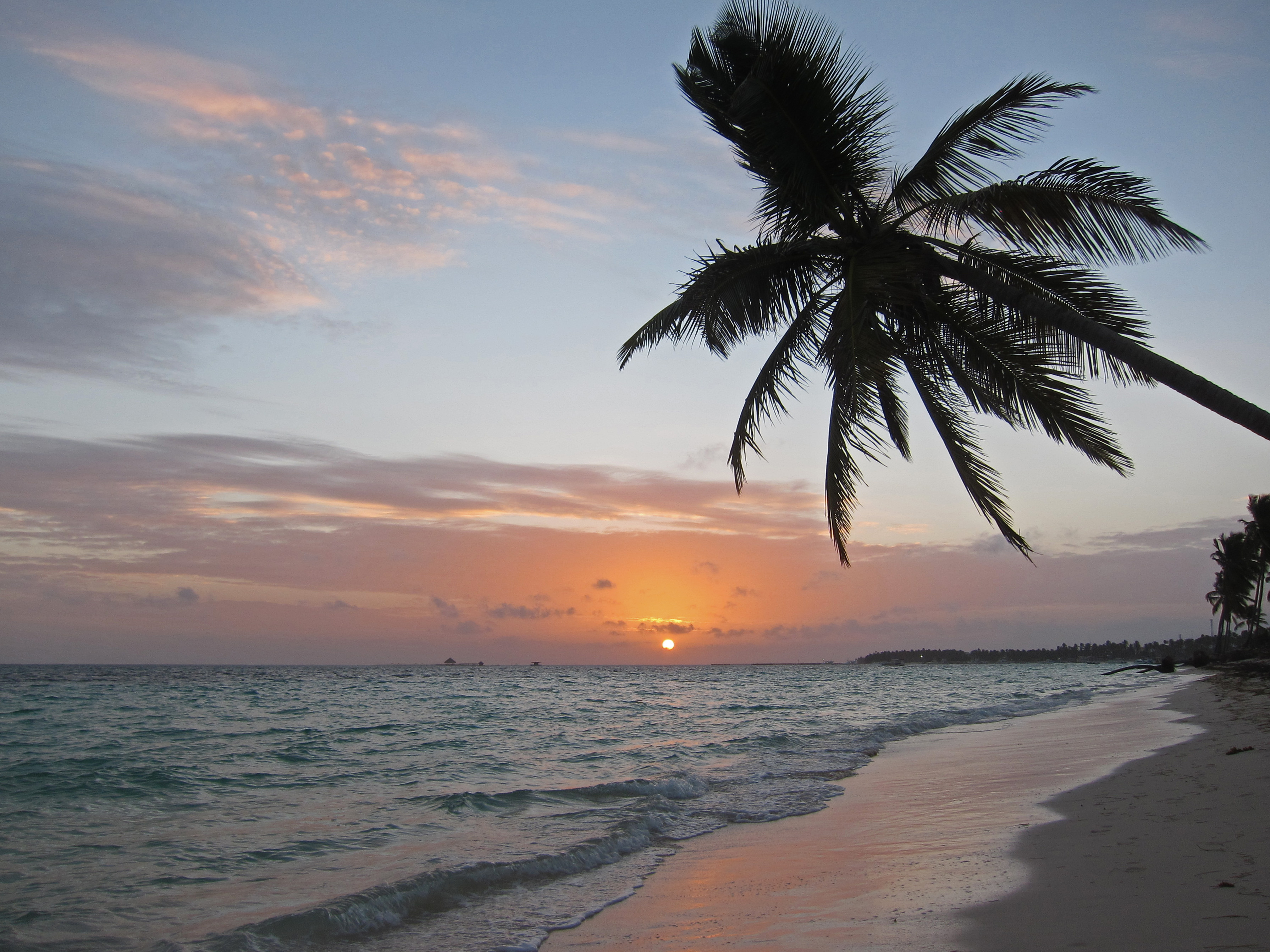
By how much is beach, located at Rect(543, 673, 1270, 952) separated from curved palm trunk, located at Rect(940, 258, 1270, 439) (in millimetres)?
2636

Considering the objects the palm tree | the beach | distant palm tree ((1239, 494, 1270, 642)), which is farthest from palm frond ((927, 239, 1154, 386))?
distant palm tree ((1239, 494, 1270, 642))

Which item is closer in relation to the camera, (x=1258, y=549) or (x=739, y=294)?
(x=739, y=294)

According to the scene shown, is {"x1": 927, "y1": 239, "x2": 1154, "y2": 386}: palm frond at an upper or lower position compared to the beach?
upper

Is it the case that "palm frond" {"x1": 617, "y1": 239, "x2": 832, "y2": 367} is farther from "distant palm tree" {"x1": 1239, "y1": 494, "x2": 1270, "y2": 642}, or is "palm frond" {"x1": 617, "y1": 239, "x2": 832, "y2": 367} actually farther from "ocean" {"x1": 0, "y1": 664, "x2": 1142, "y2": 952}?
"distant palm tree" {"x1": 1239, "y1": 494, "x2": 1270, "y2": 642}

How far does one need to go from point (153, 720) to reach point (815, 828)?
23408 mm

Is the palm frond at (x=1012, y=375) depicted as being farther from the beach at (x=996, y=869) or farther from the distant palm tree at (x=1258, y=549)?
the distant palm tree at (x=1258, y=549)

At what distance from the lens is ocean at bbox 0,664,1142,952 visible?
6.24 metres

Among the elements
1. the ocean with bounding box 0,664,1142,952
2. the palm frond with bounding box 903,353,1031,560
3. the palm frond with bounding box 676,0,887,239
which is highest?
the palm frond with bounding box 676,0,887,239

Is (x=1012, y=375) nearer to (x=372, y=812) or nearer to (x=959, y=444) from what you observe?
(x=959, y=444)

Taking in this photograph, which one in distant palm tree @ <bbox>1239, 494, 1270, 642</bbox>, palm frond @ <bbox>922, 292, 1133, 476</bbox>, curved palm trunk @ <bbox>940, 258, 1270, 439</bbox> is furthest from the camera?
distant palm tree @ <bbox>1239, 494, 1270, 642</bbox>

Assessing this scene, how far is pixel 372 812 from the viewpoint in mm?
10602

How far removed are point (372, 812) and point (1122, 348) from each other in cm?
1011

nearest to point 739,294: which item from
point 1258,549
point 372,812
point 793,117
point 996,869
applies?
point 793,117

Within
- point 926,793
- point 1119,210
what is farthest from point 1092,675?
point 1119,210
